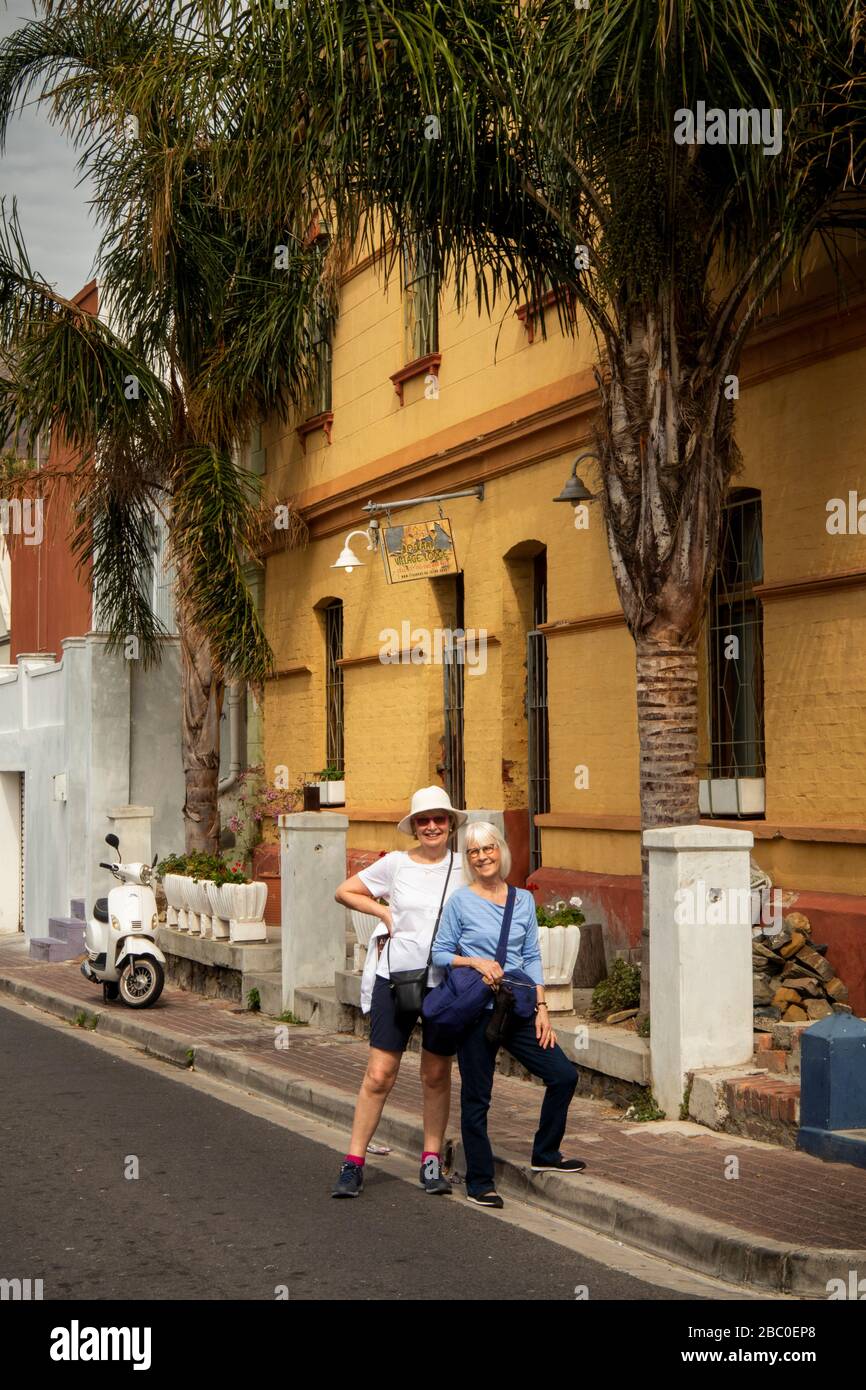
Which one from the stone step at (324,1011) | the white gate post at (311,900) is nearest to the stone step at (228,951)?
the white gate post at (311,900)

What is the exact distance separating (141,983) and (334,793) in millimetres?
3812

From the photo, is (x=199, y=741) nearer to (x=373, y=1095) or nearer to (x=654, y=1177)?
(x=373, y=1095)

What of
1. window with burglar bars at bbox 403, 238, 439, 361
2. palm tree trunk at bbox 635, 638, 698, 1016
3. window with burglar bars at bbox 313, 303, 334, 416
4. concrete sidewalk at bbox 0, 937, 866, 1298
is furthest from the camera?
window with burglar bars at bbox 313, 303, 334, 416

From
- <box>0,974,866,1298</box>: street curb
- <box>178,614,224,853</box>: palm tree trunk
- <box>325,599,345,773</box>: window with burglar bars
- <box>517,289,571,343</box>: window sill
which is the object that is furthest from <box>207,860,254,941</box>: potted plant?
<box>517,289,571,343</box>: window sill

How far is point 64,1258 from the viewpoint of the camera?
Result: 21.8 ft

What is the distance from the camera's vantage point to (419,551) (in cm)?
1611

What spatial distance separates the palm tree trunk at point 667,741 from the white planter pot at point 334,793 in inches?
339

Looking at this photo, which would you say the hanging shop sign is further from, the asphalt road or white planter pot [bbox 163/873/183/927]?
the asphalt road

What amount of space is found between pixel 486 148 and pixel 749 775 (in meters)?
4.34

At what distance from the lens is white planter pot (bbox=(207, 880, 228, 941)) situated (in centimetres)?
1561

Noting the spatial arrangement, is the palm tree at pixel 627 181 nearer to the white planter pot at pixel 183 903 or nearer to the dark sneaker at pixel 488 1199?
the dark sneaker at pixel 488 1199

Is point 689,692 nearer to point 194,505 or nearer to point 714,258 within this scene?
point 714,258

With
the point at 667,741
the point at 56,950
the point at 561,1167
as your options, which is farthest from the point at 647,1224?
the point at 56,950

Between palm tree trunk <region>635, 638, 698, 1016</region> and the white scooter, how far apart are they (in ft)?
21.2
